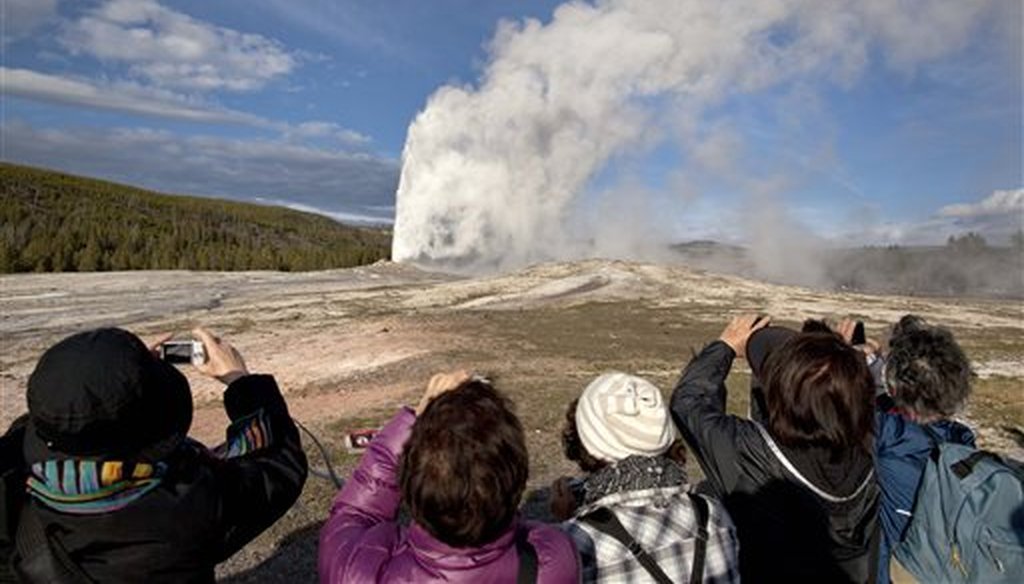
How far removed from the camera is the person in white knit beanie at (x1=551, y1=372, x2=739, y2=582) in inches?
70.4

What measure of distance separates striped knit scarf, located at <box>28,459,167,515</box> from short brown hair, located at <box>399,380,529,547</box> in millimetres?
603

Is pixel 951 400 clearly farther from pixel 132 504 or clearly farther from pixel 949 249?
pixel 949 249

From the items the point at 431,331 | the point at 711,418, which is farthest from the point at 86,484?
the point at 431,331

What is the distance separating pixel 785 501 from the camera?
7.35 ft

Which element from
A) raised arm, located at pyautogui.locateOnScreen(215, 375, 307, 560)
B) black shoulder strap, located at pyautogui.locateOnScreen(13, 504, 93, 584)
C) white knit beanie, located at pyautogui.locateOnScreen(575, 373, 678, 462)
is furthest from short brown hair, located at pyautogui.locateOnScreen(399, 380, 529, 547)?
black shoulder strap, located at pyautogui.locateOnScreen(13, 504, 93, 584)

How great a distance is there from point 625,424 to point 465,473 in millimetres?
573

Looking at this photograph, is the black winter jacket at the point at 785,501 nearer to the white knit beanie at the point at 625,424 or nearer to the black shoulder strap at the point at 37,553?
the white knit beanie at the point at 625,424

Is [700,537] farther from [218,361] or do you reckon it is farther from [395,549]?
[218,361]

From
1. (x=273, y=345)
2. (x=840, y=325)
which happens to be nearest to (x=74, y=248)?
(x=273, y=345)

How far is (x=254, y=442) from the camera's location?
79.6 inches

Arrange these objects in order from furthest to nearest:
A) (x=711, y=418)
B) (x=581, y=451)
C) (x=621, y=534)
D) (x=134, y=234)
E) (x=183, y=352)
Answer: (x=134, y=234) < (x=711, y=418) < (x=183, y=352) < (x=581, y=451) < (x=621, y=534)

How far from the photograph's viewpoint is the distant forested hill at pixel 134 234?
4462 centimetres

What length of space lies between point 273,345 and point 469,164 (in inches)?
1299

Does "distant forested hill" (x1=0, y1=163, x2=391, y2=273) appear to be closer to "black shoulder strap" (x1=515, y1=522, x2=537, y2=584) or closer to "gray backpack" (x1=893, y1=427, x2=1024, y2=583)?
"black shoulder strap" (x1=515, y1=522, x2=537, y2=584)
